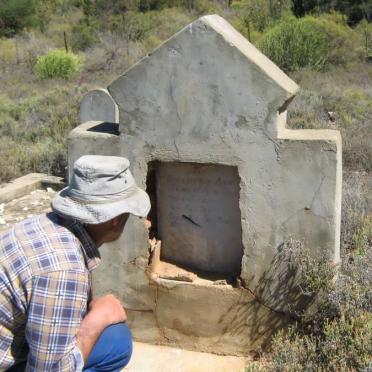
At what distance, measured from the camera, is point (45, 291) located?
2461 millimetres

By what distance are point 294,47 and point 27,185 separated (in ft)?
34.4

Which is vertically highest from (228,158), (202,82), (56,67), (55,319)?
(202,82)

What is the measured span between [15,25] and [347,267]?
92.7 feet

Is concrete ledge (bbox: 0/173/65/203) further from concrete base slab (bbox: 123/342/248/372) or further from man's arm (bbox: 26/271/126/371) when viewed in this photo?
man's arm (bbox: 26/271/126/371)

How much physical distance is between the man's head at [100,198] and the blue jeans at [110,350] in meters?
0.54

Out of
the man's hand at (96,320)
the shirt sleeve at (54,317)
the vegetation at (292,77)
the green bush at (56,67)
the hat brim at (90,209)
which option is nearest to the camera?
the shirt sleeve at (54,317)

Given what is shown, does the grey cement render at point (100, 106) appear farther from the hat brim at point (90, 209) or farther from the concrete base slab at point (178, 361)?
the hat brim at point (90, 209)

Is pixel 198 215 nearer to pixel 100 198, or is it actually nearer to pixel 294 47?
pixel 100 198

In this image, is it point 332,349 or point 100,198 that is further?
point 332,349

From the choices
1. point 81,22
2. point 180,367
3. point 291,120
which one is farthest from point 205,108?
point 81,22

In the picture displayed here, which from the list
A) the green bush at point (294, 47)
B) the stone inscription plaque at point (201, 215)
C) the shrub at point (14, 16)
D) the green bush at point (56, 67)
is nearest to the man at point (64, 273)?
the stone inscription plaque at point (201, 215)

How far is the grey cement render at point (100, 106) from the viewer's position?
9.17m

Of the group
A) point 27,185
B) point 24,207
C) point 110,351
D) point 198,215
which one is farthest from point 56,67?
point 110,351

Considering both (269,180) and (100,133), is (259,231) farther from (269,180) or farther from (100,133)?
→ (100,133)
